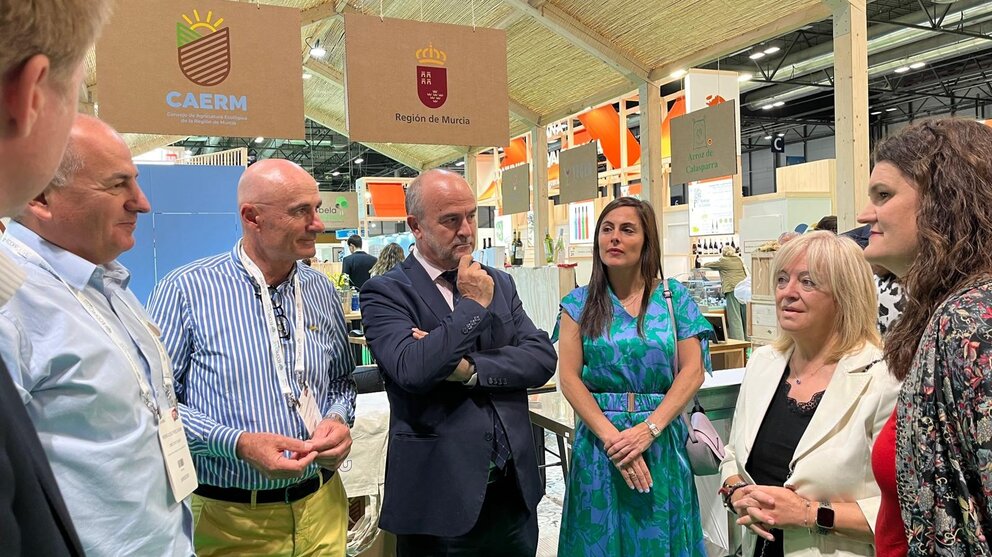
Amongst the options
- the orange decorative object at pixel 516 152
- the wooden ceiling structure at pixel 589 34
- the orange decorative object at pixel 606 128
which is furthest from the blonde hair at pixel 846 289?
the orange decorative object at pixel 516 152

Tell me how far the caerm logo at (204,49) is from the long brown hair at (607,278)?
5.21 feet

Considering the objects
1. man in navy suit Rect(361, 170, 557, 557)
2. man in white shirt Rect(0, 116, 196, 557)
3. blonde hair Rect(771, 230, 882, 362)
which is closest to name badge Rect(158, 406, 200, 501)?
man in white shirt Rect(0, 116, 196, 557)

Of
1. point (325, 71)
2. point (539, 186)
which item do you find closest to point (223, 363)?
point (539, 186)

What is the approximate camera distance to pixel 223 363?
165 centimetres

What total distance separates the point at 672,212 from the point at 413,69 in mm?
8978

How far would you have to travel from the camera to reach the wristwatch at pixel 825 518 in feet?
5.24

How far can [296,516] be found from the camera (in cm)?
169

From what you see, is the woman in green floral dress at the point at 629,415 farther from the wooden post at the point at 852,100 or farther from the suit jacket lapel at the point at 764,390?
the wooden post at the point at 852,100

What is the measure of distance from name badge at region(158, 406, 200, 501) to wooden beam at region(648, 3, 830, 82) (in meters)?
3.22

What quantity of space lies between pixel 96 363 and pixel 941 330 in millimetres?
1463

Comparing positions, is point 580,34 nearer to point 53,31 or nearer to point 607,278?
point 607,278

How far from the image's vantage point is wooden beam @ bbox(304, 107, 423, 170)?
7.30 metres

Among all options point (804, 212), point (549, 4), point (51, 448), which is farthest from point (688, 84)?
point (51, 448)

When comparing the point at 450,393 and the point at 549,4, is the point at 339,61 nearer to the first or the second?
the point at 549,4
